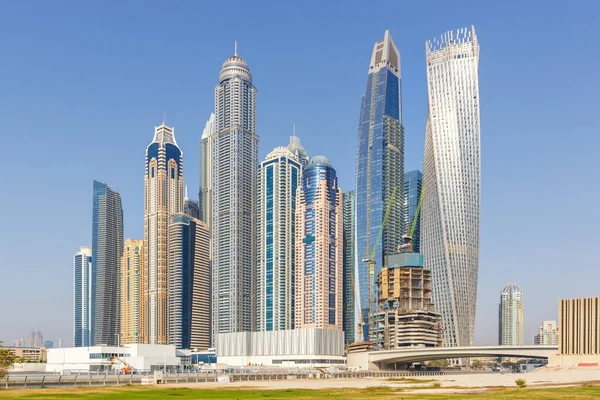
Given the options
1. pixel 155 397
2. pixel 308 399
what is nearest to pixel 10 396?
pixel 155 397

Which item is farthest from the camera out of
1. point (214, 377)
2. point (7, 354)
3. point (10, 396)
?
point (214, 377)

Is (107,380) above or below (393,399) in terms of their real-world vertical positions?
below

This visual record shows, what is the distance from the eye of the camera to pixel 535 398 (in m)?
106

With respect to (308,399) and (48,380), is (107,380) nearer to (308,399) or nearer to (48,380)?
(48,380)

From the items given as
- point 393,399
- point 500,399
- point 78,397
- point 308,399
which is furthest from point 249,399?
point 500,399

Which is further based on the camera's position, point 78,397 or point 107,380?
point 107,380

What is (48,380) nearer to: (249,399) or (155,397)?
(155,397)

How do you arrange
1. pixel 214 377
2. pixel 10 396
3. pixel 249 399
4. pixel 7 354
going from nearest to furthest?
pixel 249 399
pixel 10 396
pixel 7 354
pixel 214 377

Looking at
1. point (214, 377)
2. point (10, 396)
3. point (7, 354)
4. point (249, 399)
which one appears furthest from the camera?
point (214, 377)

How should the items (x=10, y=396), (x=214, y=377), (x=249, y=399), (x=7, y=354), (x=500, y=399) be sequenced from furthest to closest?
1. (x=214, y=377)
2. (x=7, y=354)
3. (x=10, y=396)
4. (x=249, y=399)
5. (x=500, y=399)

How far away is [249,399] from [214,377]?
290 feet

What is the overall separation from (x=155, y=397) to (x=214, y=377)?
80.8 m

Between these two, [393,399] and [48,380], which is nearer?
[393,399]

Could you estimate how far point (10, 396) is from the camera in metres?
121
